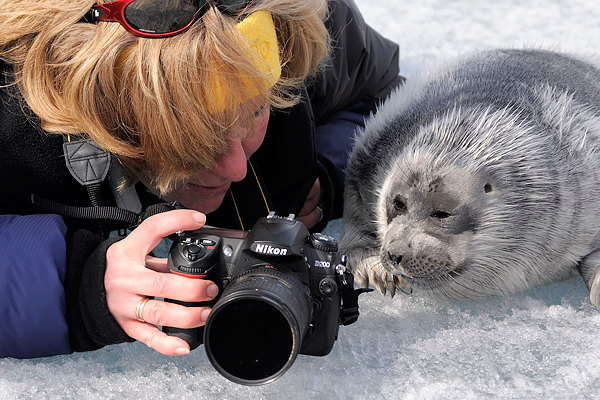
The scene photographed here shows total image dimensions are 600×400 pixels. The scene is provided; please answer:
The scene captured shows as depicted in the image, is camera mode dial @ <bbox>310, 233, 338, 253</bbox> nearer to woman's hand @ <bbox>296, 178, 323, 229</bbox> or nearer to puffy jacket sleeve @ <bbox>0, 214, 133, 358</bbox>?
puffy jacket sleeve @ <bbox>0, 214, 133, 358</bbox>

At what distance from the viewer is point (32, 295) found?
1.37m

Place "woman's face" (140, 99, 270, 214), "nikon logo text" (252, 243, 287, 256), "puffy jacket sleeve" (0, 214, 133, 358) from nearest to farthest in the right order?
"nikon logo text" (252, 243, 287, 256), "puffy jacket sleeve" (0, 214, 133, 358), "woman's face" (140, 99, 270, 214)

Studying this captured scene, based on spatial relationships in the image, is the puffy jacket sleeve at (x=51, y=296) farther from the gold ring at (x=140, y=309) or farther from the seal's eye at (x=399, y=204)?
the seal's eye at (x=399, y=204)

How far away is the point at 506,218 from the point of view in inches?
66.3

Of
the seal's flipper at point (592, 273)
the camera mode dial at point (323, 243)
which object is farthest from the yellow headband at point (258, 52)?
the seal's flipper at point (592, 273)

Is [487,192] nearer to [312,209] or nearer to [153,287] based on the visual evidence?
[312,209]

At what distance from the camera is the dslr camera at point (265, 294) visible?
1170mm

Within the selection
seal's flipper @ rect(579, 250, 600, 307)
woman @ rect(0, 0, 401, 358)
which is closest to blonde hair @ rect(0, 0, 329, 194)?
woman @ rect(0, 0, 401, 358)

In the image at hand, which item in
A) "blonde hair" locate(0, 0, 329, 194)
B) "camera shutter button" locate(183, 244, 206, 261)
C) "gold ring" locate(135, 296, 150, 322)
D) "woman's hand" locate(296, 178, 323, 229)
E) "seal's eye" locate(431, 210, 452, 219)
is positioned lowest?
"woman's hand" locate(296, 178, 323, 229)

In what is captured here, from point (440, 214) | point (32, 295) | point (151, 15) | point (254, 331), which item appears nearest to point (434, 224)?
point (440, 214)

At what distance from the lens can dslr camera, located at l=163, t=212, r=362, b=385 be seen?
1.17 meters

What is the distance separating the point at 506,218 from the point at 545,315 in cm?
29

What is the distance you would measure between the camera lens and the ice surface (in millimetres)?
243

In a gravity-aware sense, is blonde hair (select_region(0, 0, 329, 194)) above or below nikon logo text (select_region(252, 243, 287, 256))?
above
